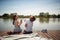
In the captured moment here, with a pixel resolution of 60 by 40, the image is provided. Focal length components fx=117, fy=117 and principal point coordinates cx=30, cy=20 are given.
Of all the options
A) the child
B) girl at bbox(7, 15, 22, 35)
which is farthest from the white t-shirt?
girl at bbox(7, 15, 22, 35)

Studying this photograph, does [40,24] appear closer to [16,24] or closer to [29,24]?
[29,24]

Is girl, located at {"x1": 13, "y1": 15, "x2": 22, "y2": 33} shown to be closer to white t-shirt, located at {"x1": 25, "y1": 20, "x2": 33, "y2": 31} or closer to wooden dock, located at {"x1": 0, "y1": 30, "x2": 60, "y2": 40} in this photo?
white t-shirt, located at {"x1": 25, "y1": 20, "x2": 33, "y2": 31}

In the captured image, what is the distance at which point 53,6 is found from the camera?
186 centimetres

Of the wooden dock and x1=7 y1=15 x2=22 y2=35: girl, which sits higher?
x1=7 y1=15 x2=22 y2=35: girl

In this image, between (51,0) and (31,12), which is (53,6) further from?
(31,12)

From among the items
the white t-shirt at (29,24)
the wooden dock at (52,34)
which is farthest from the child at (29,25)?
the wooden dock at (52,34)

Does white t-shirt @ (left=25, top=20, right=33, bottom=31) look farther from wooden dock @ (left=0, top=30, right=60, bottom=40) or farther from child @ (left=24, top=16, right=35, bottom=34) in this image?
wooden dock @ (left=0, top=30, right=60, bottom=40)

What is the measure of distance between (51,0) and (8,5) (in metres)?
0.69

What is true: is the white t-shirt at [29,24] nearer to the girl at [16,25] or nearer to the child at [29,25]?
the child at [29,25]

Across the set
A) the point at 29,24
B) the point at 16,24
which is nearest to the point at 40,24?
the point at 29,24

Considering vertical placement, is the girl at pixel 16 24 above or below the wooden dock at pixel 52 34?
above

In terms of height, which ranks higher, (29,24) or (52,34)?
(29,24)

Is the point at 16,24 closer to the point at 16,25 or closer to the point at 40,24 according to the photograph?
the point at 16,25

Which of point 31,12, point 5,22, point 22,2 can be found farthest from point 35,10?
point 5,22
